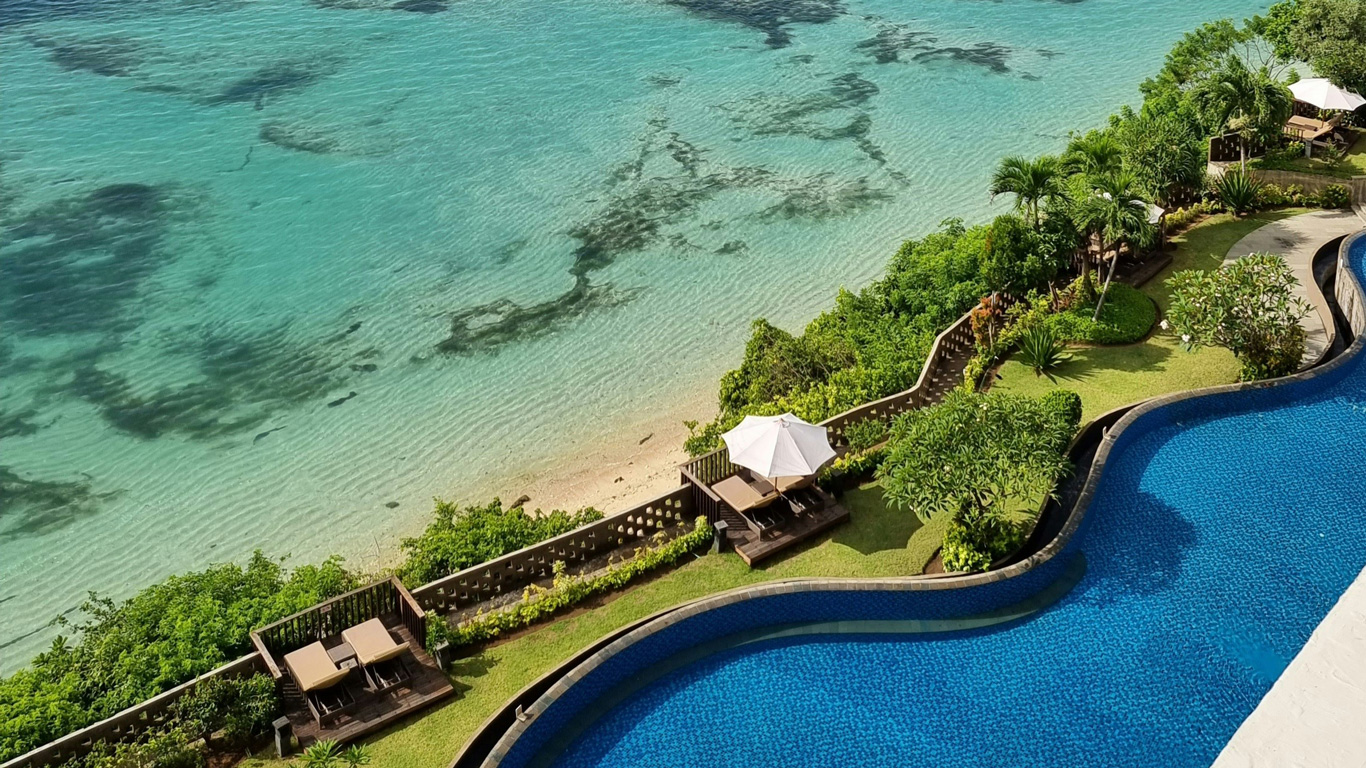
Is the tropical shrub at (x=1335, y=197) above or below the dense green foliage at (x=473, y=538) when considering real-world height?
above

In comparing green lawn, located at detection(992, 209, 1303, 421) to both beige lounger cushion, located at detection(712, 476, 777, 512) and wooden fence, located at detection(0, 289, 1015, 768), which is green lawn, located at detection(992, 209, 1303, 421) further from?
beige lounger cushion, located at detection(712, 476, 777, 512)

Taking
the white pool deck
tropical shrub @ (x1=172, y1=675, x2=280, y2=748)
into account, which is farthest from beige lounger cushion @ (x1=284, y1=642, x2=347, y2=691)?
the white pool deck

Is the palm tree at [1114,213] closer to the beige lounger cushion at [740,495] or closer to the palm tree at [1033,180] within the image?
the palm tree at [1033,180]

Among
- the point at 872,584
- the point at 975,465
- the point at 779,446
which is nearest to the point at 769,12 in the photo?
the point at 779,446

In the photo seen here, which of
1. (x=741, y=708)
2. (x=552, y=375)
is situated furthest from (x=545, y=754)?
(x=552, y=375)

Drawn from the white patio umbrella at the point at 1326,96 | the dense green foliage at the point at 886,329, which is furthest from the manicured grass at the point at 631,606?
the white patio umbrella at the point at 1326,96

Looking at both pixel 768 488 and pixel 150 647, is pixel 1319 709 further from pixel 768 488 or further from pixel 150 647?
pixel 150 647
